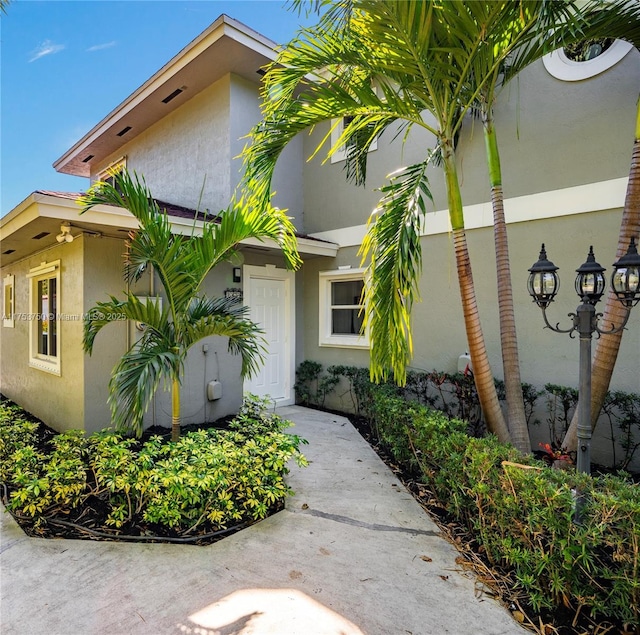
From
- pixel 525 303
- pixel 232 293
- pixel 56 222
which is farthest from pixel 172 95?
pixel 525 303

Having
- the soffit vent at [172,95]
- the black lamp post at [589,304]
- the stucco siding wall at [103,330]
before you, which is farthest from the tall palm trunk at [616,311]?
the soffit vent at [172,95]

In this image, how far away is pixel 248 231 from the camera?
4.16m

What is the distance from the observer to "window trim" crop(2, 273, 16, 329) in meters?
8.64

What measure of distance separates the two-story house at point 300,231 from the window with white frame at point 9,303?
0.27 feet

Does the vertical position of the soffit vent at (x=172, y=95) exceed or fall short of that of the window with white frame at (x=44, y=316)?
it exceeds it

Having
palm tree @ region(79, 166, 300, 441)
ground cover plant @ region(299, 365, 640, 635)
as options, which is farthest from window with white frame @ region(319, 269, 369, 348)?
ground cover plant @ region(299, 365, 640, 635)

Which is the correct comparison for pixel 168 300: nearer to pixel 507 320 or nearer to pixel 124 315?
pixel 124 315

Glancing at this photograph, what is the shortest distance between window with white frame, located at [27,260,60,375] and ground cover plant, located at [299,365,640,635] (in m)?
6.07

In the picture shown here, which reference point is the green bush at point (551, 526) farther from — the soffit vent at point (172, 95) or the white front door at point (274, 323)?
the soffit vent at point (172, 95)

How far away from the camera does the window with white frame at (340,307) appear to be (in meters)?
7.71

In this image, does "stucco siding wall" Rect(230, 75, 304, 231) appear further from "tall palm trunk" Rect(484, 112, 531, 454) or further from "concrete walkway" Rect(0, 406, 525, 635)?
"concrete walkway" Rect(0, 406, 525, 635)

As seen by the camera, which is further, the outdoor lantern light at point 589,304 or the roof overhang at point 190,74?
the roof overhang at point 190,74

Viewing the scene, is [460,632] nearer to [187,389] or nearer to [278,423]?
[278,423]

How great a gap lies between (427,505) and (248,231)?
346cm
